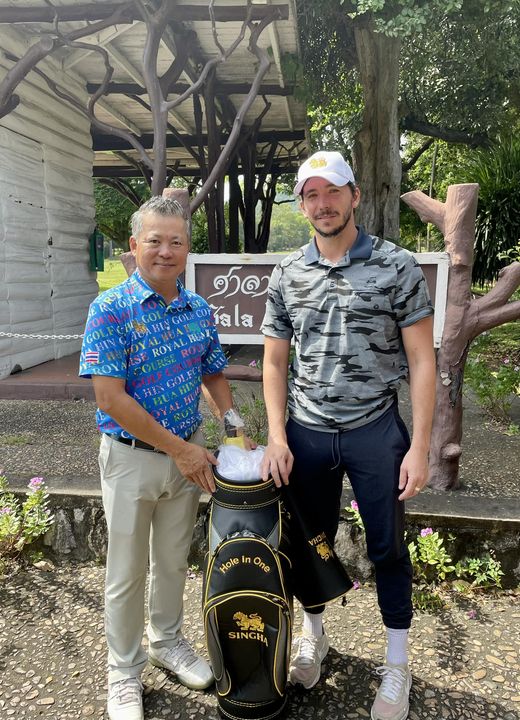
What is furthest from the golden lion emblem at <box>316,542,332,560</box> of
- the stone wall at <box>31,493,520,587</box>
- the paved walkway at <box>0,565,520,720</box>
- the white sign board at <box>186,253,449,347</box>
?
the white sign board at <box>186,253,449,347</box>

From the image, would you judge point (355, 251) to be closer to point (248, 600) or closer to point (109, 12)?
point (248, 600)

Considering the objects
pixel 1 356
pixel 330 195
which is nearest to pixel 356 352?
pixel 330 195

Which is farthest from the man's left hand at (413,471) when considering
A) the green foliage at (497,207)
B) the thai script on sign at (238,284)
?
the green foliage at (497,207)

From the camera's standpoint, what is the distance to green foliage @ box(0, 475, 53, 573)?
2.82m

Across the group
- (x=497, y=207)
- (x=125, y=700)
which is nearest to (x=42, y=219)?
(x=125, y=700)

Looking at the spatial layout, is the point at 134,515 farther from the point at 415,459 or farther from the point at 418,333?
the point at 418,333

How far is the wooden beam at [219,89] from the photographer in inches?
277

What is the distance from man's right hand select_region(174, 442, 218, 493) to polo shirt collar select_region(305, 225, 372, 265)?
74 cm

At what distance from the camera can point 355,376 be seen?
183 cm

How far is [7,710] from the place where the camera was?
203 cm

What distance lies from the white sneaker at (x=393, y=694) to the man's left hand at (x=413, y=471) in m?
0.71

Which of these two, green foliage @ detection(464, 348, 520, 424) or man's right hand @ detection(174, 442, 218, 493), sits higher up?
man's right hand @ detection(174, 442, 218, 493)

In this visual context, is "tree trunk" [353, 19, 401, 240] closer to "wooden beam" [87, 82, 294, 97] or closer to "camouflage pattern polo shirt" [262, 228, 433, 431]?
"wooden beam" [87, 82, 294, 97]

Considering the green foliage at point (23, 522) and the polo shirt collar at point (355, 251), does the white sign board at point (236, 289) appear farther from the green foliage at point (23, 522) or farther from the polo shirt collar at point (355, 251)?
the green foliage at point (23, 522)
